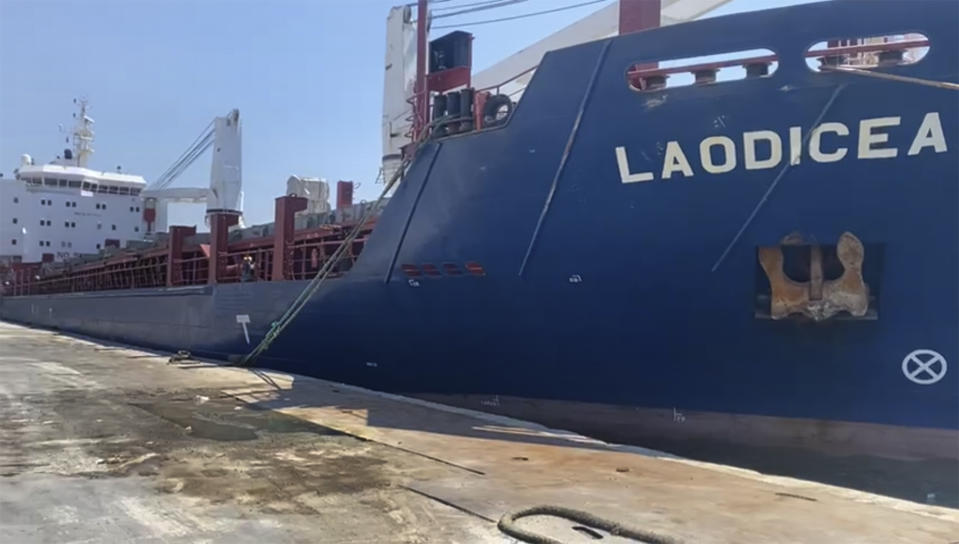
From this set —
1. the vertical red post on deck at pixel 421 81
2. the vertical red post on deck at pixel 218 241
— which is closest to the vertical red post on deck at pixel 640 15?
the vertical red post on deck at pixel 421 81

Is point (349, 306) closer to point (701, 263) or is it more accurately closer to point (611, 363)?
point (611, 363)

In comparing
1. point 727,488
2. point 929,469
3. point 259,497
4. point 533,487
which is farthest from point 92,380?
point 929,469

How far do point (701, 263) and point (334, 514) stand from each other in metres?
3.54

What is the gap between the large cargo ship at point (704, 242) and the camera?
5.44 m

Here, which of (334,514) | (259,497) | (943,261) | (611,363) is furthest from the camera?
(611,363)

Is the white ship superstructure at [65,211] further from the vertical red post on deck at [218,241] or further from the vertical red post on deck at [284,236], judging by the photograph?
the vertical red post on deck at [284,236]

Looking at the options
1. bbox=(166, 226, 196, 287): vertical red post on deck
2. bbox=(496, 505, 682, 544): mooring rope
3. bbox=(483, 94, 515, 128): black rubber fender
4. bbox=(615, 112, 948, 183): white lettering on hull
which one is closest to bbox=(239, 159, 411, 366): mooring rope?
bbox=(483, 94, 515, 128): black rubber fender

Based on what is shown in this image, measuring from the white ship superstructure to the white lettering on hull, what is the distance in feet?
81.0

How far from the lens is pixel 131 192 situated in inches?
1083

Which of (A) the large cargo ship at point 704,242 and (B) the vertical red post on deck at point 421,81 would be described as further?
(B) the vertical red post on deck at point 421,81

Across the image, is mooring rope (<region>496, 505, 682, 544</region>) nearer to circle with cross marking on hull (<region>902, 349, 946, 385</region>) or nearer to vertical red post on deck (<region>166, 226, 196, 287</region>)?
circle with cross marking on hull (<region>902, 349, 946, 385</region>)

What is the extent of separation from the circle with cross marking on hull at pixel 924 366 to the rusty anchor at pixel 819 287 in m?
0.47

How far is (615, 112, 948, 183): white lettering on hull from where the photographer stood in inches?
211

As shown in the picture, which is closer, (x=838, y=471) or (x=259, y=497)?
(x=259, y=497)
